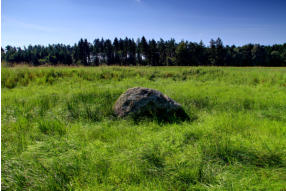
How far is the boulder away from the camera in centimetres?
394


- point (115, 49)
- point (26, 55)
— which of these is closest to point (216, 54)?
point (115, 49)

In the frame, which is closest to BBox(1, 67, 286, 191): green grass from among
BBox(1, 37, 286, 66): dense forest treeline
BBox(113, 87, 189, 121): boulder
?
BBox(113, 87, 189, 121): boulder

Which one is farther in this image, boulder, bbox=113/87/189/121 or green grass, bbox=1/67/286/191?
boulder, bbox=113/87/189/121

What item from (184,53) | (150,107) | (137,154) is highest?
(184,53)

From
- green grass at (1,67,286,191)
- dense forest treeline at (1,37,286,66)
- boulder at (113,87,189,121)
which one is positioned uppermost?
dense forest treeline at (1,37,286,66)

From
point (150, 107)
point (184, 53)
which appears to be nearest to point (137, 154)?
point (150, 107)

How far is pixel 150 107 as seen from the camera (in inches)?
158

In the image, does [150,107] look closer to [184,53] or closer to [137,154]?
[137,154]

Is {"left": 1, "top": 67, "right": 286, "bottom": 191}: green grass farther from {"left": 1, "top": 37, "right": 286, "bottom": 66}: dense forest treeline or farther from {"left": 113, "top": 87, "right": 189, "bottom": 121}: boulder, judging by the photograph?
{"left": 1, "top": 37, "right": 286, "bottom": 66}: dense forest treeline

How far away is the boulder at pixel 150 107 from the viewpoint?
394cm

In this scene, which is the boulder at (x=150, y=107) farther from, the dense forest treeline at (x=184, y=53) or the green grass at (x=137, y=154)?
the dense forest treeline at (x=184, y=53)

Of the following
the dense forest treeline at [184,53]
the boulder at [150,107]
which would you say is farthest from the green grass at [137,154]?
the dense forest treeline at [184,53]

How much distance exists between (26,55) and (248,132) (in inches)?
3785

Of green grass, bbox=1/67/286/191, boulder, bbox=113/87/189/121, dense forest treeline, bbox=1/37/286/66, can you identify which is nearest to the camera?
green grass, bbox=1/67/286/191
